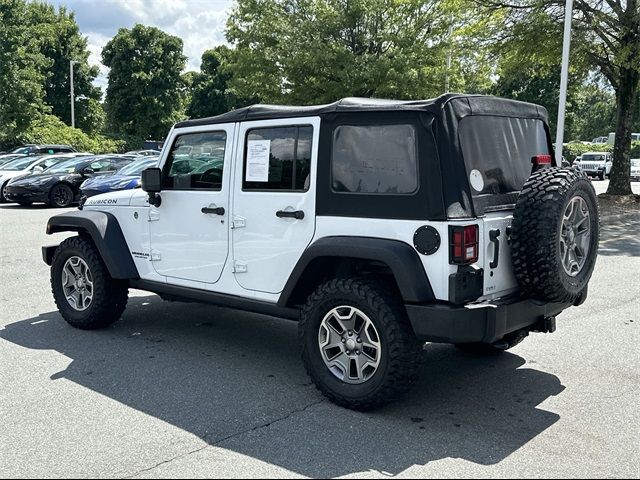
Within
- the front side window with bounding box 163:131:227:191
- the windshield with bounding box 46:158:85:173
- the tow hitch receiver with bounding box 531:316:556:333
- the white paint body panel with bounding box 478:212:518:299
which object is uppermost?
the front side window with bounding box 163:131:227:191

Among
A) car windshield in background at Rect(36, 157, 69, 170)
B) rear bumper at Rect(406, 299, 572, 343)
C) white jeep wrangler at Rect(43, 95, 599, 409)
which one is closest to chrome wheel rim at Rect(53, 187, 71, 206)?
car windshield in background at Rect(36, 157, 69, 170)

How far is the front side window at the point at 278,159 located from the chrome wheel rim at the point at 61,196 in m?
14.7

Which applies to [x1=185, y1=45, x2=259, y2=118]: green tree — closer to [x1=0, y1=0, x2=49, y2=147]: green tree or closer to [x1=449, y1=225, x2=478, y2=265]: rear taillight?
[x1=0, y1=0, x2=49, y2=147]: green tree

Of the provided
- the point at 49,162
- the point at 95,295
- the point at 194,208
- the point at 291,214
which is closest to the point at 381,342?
the point at 291,214

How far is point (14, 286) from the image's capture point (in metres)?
7.87

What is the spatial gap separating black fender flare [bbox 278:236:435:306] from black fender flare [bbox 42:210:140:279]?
Result: 2.15 m

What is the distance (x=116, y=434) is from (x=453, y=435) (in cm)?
197

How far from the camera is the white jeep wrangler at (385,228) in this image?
383 centimetres

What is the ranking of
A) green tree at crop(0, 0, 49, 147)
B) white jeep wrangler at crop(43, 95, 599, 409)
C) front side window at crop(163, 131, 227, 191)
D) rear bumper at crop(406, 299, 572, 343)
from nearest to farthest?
rear bumper at crop(406, 299, 572, 343) < white jeep wrangler at crop(43, 95, 599, 409) < front side window at crop(163, 131, 227, 191) < green tree at crop(0, 0, 49, 147)

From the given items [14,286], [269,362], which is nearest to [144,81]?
[14,286]

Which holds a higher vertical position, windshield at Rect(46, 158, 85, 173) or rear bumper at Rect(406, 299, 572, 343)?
windshield at Rect(46, 158, 85, 173)

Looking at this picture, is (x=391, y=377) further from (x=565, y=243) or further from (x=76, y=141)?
(x=76, y=141)

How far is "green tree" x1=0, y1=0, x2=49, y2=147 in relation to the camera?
35875 mm

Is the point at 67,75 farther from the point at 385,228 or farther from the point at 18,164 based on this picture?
the point at 385,228
